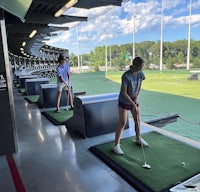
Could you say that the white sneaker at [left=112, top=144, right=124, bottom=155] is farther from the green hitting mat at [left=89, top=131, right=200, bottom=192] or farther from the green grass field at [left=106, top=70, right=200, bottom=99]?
the green grass field at [left=106, top=70, right=200, bottom=99]

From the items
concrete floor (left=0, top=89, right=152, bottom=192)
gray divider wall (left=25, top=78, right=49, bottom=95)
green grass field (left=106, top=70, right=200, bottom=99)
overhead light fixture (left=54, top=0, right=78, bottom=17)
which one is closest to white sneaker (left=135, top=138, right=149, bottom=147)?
concrete floor (left=0, top=89, right=152, bottom=192)

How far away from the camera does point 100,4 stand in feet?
12.1

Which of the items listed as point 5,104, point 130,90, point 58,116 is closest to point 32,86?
point 58,116

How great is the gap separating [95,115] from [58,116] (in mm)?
1653

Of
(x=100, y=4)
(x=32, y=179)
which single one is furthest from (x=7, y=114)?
(x=100, y=4)

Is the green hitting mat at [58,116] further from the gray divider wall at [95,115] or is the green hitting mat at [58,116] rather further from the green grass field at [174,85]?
the green grass field at [174,85]

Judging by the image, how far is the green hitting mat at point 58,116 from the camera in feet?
14.9

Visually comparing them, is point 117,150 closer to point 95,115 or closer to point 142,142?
point 142,142

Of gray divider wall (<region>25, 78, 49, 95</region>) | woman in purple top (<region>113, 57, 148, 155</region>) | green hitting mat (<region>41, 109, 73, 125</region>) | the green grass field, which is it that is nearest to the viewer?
woman in purple top (<region>113, 57, 148, 155</region>)

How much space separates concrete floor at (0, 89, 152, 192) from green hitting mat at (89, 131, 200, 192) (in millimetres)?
115

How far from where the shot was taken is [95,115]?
3.61 meters

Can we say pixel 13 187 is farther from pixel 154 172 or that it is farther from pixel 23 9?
pixel 23 9

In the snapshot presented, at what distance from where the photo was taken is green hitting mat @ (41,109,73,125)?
4.56 meters

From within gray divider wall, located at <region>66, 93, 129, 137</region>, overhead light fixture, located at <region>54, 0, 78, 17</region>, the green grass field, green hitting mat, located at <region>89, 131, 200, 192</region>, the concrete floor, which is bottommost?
the green grass field
